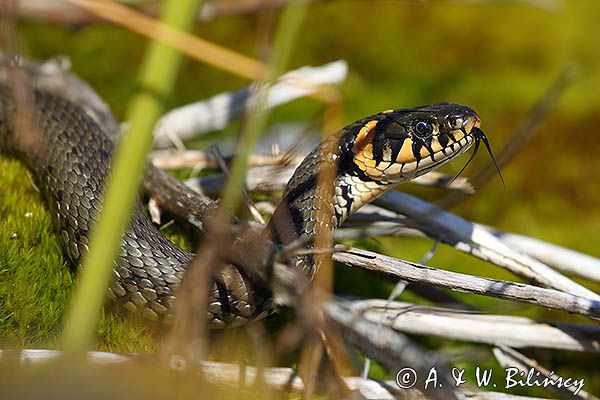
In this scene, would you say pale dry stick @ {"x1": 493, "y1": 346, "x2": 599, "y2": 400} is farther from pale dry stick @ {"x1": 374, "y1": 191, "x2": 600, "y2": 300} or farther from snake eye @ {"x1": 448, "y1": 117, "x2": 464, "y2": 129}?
snake eye @ {"x1": 448, "y1": 117, "x2": 464, "y2": 129}

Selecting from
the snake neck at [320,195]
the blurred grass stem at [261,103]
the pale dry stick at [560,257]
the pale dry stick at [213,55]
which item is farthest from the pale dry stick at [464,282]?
the blurred grass stem at [261,103]

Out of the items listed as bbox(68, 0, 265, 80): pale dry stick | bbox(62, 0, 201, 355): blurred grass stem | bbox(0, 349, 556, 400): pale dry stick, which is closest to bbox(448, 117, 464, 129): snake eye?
bbox(0, 349, 556, 400): pale dry stick

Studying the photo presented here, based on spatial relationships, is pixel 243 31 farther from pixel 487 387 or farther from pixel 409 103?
pixel 487 387

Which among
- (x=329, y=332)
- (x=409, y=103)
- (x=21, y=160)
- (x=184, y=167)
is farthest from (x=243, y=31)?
(x=329, y=332)

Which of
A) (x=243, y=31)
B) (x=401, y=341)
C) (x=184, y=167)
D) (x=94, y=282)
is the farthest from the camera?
(x=243, y=31)

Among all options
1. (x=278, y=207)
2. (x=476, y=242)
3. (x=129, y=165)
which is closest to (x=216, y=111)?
(x=278, y=207)

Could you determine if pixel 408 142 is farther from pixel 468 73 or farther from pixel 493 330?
pixel 468 73
